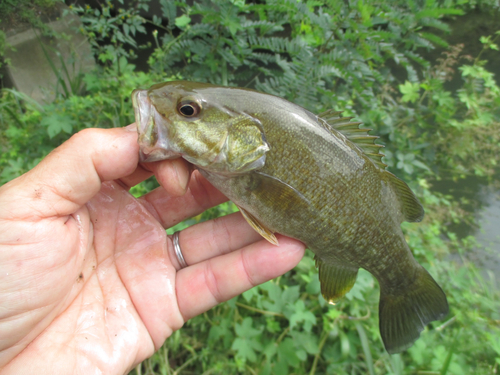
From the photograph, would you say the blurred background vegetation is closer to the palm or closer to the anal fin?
the anal fin

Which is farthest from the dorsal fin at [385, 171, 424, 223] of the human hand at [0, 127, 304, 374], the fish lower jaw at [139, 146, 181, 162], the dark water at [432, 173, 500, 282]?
the dark water at [432, 173, 500, 282]

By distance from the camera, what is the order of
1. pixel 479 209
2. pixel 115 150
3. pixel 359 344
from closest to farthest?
pixel 115 150, pixel 359 344, pixel 479 209

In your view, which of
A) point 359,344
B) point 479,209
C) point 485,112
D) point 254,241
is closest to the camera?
point 254,241

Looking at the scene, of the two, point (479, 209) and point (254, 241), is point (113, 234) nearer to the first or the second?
point (254, 241)

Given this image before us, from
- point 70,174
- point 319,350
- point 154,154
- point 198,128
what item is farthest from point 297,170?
point 319,350

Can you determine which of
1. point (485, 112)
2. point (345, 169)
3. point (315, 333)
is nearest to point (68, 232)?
point (345, 169)

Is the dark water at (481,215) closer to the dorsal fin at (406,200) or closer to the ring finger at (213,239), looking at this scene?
the dorsal fin at (406,200)
